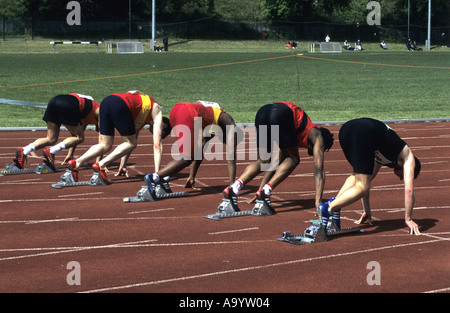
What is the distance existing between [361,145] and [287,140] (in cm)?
186

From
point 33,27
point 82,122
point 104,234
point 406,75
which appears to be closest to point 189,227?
point 104,234

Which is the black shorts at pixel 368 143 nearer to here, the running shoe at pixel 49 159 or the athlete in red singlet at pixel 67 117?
the athlete in red singlet at pixel 67 117

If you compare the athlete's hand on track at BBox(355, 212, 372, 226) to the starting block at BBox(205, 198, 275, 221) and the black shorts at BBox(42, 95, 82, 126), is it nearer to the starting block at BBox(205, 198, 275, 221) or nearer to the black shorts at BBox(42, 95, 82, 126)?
the starting block at BBox(205, 198, 275, 221)

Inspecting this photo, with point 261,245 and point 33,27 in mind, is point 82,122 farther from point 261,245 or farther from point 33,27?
point 33,27

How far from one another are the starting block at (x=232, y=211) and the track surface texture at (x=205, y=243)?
0.12 metres

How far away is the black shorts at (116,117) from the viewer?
1266 centimetres

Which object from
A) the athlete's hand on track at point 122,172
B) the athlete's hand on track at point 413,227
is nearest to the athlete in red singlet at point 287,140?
the athlete's hand on track at point 413,227

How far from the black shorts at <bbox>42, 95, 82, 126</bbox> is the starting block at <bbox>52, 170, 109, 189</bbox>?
1393 millimetres

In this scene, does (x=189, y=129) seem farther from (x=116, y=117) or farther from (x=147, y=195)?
(x=116, y=117)

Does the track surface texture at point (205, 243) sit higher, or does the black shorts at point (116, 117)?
the black shorts at point (116, 117)

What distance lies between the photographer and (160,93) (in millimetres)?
32250

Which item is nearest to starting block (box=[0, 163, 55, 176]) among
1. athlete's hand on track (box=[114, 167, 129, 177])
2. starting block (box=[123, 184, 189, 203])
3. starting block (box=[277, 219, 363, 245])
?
athlete's hand on track (box=[114, 167, 129, 177])

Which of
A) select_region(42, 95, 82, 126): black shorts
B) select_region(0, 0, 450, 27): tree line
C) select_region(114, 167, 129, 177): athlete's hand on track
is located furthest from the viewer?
select_region(0, 0, 450, 27): tree line

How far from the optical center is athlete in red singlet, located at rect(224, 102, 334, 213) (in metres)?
10.6
